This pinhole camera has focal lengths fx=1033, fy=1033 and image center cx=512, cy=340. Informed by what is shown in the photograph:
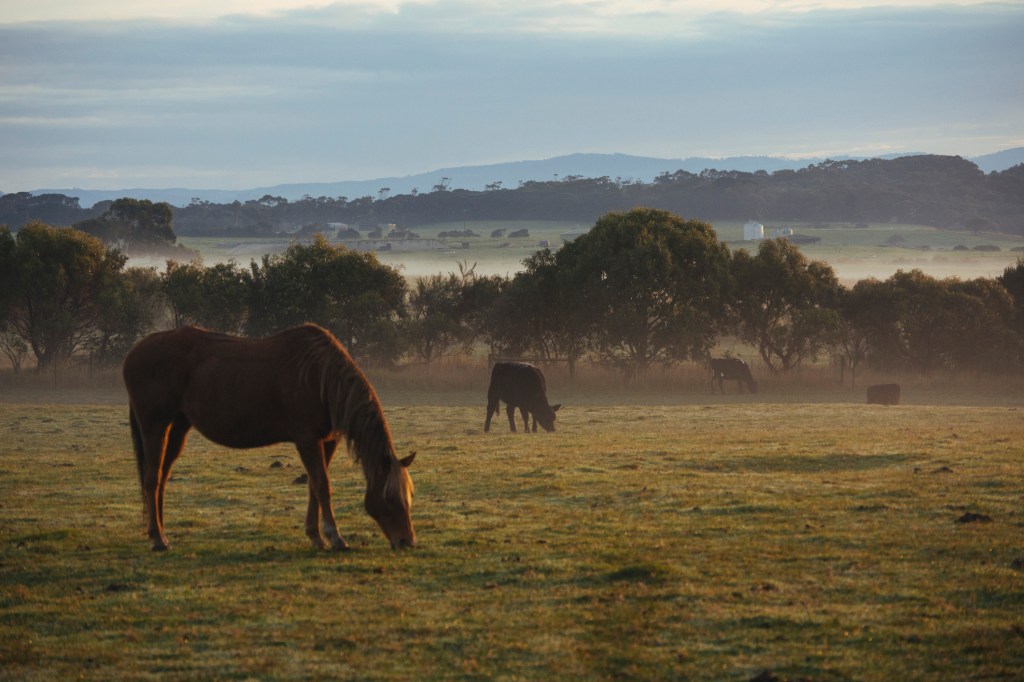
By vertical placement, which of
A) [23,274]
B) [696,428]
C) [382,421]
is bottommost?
[696,428]

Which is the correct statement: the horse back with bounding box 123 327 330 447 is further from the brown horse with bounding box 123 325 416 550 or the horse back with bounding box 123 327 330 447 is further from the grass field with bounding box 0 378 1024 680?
the grass field with bounding box 0 378 1024 680

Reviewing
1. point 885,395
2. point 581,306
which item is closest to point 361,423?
point 885,395

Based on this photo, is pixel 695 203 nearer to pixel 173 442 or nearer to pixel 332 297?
pixel 332 297

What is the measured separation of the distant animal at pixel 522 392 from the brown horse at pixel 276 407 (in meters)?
15.5

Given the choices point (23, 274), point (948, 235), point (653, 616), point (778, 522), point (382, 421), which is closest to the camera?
point (653, 616)

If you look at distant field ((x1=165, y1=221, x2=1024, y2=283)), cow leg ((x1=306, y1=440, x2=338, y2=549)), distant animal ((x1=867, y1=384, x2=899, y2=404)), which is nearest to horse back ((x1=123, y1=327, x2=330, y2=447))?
cow leg ((x1=306, y1=440, x2=338, y2=549))

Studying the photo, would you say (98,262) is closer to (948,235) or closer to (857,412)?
(857,412)

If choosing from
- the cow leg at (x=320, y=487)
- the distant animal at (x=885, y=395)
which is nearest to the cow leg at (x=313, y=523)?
the cow leg at (x=320, y=487)

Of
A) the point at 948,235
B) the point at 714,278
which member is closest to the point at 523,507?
the point at 714,278

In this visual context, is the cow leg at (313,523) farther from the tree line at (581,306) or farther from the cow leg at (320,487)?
the tree line at (581,306)

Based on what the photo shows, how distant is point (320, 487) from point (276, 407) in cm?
92

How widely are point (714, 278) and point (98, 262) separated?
2666 cm

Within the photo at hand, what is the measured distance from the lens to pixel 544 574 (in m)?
9.12

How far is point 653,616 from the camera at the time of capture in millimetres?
7844
